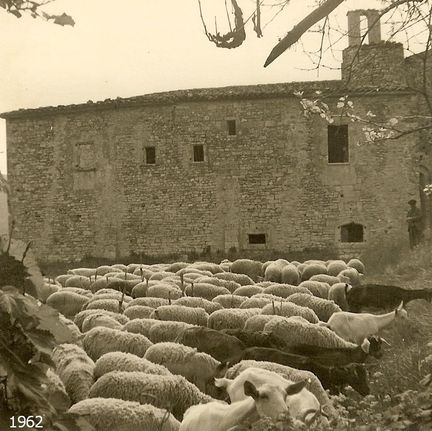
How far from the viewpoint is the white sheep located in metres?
4.89

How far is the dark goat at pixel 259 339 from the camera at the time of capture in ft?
27.6

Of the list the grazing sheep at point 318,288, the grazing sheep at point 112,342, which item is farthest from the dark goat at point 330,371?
the grazing sheep at point 318,288

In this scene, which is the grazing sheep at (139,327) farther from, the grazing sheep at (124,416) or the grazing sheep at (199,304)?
the grazing sheep at (124,416)

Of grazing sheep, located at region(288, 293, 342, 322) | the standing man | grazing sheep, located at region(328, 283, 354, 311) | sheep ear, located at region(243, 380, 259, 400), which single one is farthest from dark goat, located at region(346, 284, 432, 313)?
the standing man

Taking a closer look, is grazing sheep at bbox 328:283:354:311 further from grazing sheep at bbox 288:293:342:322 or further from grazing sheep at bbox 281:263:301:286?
Answer: grazing sheep at bbox 281:263:301:286

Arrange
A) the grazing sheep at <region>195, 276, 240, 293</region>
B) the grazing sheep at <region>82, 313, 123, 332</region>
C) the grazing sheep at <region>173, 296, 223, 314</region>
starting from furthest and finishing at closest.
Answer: the grazing sheep at <region>195, 276, 240, 293</region> < the grazing sheep at <region>173, 296, 223, 314</region> < the grazing sheep at <region>82, 313, 123, 332</region>

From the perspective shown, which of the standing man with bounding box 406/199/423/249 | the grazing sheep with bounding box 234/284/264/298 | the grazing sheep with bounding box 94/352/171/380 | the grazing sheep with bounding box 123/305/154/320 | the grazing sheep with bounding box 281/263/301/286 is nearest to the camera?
the grazing sheep with bounding box 94/352/171/380

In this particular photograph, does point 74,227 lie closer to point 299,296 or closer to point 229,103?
point 229,103

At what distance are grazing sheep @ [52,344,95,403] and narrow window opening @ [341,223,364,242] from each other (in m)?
17.0

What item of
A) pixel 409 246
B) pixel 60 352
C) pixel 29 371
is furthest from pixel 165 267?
pixel 29 371

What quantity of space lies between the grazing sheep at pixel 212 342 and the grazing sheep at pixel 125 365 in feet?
4.43

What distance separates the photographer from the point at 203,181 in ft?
78.9

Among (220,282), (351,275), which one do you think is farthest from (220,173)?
(220,282)

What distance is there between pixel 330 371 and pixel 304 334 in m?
1.30
